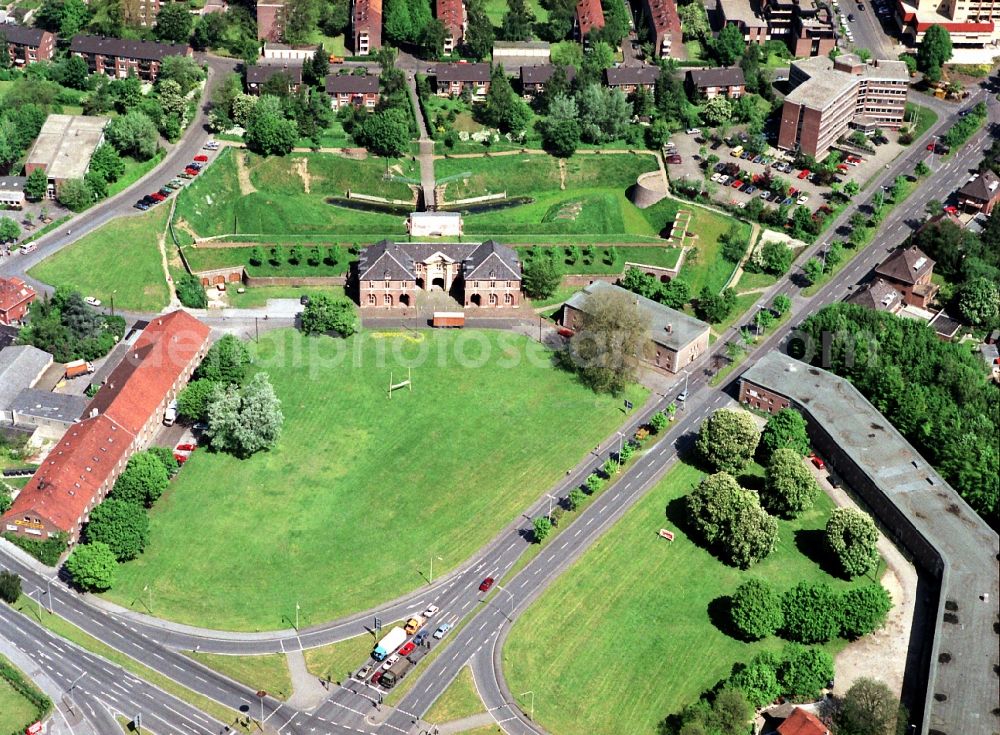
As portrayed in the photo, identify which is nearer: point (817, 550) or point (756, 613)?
point (756, 613)

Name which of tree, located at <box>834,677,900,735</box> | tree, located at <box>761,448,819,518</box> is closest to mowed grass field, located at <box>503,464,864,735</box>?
tree, located at <box>761,448,819,518</box>

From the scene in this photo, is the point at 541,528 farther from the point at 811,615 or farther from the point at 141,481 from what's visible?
the point at 141,481

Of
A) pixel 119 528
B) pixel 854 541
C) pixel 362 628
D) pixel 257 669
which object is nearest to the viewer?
pixel 257 669

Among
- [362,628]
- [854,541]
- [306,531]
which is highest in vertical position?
[854,541]

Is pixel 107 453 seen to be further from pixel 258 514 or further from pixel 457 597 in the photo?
pixel 457 597

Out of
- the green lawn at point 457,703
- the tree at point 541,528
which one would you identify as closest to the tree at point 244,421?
the tree at point 541,528

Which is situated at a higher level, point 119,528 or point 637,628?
point 119,528

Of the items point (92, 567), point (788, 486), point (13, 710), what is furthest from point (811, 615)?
point (13, 710)

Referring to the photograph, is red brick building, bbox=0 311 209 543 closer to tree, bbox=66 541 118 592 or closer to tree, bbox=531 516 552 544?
tree, bbox=66 541 118 592
